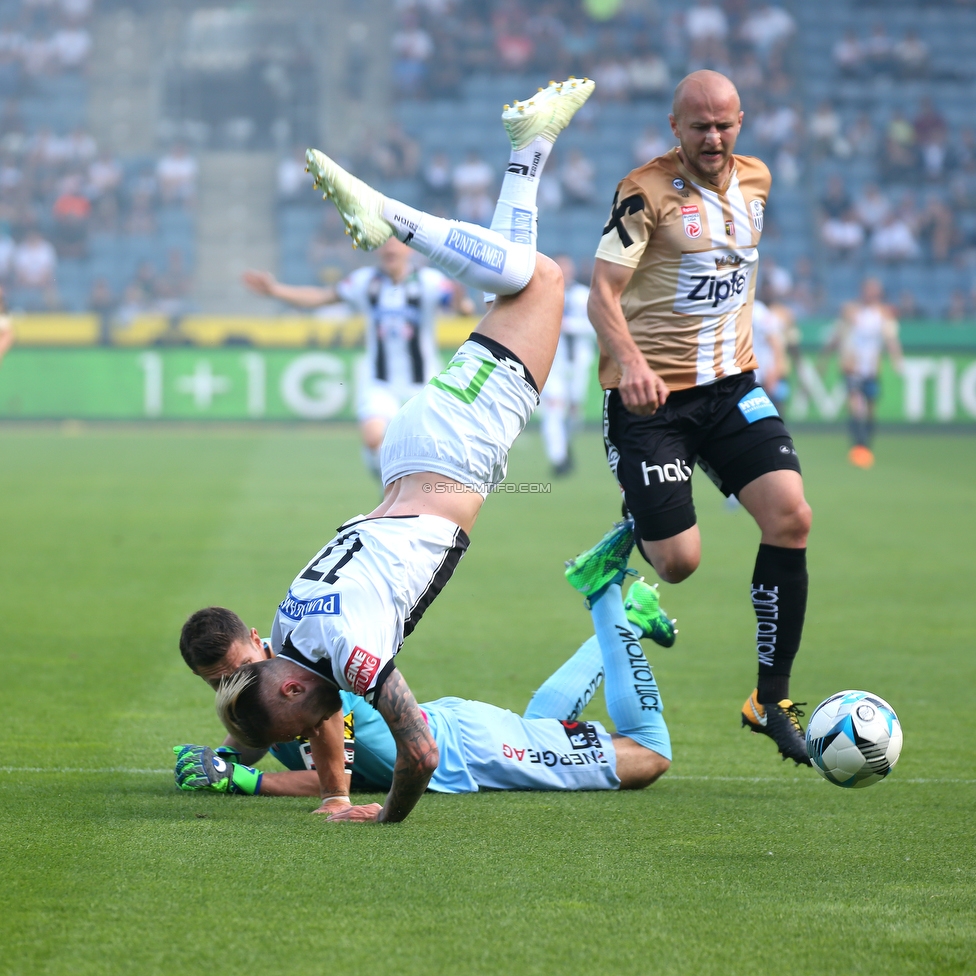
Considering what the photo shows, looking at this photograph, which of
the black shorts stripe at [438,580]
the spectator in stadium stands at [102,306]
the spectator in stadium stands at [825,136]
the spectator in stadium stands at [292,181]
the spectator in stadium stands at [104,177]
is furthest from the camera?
the spectator in stadium stands at [825,136]

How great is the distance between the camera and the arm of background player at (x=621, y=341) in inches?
183

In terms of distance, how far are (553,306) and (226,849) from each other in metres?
2.15

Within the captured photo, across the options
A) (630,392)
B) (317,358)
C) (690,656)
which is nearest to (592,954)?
(630,392)

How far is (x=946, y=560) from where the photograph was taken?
10.4 m

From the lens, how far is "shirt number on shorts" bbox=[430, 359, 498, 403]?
4543 millimetres

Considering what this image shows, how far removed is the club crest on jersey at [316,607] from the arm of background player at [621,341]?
1276mm

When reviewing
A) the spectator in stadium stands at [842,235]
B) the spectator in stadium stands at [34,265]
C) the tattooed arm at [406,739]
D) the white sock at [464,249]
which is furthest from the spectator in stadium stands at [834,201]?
the tattooed arm at [406,739]

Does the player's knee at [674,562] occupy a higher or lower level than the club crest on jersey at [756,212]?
Answer: lower

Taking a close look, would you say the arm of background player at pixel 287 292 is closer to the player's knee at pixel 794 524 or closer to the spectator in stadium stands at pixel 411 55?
the player's knee at pixel 794 524

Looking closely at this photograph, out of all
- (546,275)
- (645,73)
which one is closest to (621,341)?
(546,275)

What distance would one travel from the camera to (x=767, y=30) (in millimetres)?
30594

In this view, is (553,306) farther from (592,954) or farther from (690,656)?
(690,656)

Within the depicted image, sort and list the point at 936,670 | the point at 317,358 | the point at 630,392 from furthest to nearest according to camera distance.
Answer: the point at 317,358 → the point at 936,670 → the point at 630,392

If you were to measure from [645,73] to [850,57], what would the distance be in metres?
4.58
